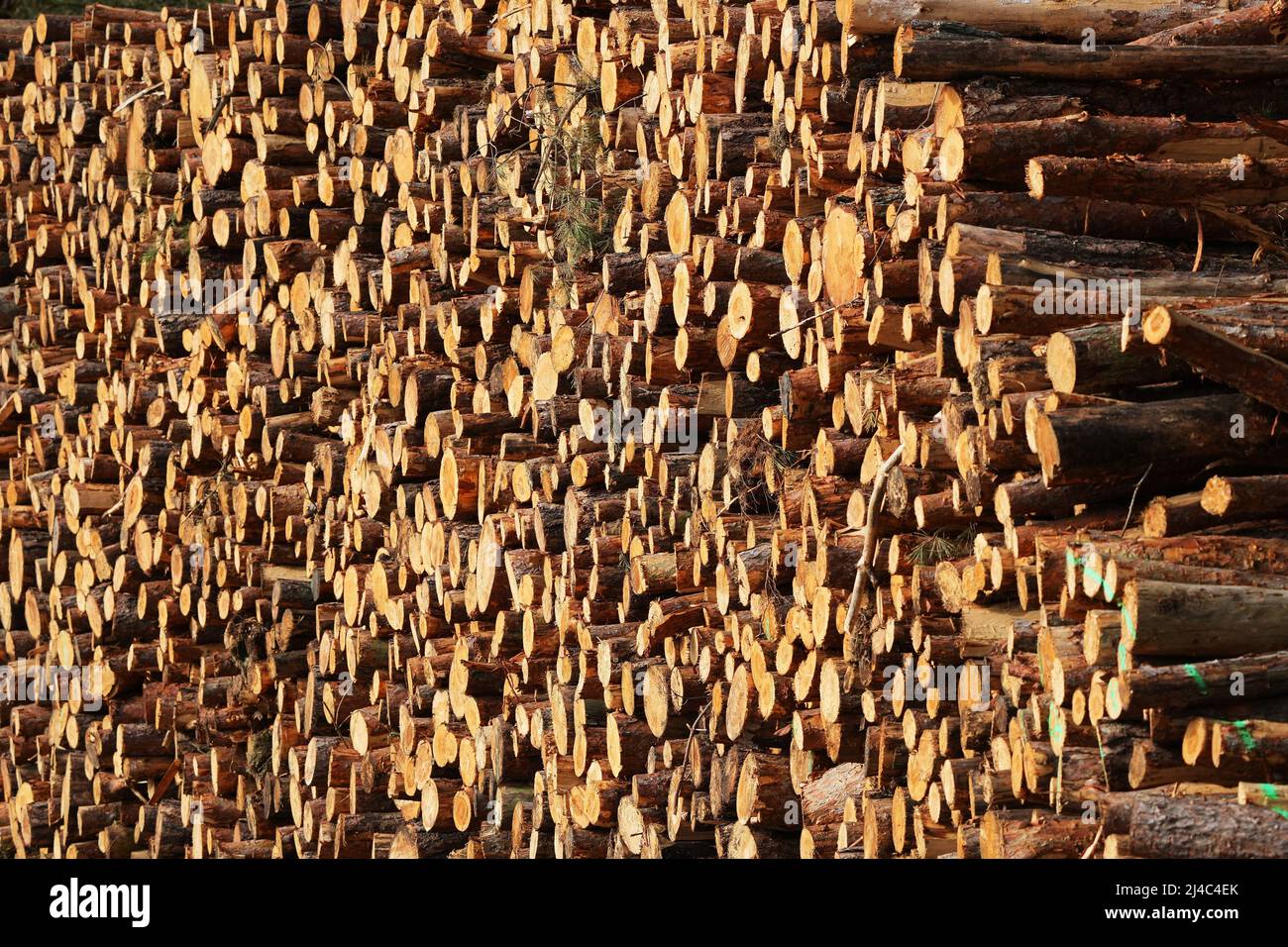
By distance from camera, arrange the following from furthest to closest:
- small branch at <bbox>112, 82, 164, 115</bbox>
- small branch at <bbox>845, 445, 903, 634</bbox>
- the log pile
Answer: small branch at <bbox>112, 82, 164, 115</bbox>, small branch at <bbox>845, 445, 903, 634</bbox>, the log pile

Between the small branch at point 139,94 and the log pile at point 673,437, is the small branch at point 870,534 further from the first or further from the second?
the small branch at point 139,94

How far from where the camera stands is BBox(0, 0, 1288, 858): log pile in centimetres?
383

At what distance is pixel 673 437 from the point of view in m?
5.29

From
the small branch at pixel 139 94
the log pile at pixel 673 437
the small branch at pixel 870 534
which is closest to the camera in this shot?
the log pile at pixel 673 437

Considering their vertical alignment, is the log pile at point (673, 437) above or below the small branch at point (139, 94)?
below

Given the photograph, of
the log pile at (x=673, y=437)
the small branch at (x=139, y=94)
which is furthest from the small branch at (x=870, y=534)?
the small branch at (x=139, y=94)

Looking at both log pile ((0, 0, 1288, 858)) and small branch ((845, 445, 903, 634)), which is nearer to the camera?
log pile ((0, 0, 1288, 858))

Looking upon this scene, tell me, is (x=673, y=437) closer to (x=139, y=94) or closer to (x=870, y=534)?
(x=870, y=534)

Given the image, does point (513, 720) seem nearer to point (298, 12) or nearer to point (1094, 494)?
point (1094, 494)

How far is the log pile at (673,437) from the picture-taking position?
3.83m

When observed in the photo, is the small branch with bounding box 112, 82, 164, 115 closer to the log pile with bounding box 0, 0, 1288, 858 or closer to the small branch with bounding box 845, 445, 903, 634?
the log pile with bounding box 0, 0, 1288, 858

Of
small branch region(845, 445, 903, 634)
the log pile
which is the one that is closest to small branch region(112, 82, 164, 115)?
the log pile
